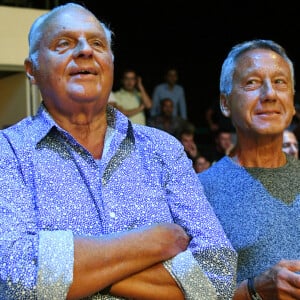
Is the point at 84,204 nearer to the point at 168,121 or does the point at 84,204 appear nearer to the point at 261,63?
the point at 261,63

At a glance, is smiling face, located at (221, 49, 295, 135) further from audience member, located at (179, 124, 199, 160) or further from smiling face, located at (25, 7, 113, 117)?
audience member, located at (179, 124, 199, 160)

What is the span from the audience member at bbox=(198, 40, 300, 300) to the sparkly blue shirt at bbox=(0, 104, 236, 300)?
15.3 inches

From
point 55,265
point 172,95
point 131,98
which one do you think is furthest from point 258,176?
point 172,95

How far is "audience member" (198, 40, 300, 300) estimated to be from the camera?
6.19ft

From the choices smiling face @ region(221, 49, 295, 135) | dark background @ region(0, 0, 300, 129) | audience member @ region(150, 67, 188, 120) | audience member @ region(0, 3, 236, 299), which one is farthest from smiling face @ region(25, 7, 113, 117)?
dark background @ region(0, 0, 300, 129)

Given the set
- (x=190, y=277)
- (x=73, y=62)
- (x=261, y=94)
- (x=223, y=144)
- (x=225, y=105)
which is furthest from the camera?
(x=223, y=144)

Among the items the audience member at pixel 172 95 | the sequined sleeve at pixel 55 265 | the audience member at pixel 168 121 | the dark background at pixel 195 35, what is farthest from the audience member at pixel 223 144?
the sequined sleeve at pixel 55 265

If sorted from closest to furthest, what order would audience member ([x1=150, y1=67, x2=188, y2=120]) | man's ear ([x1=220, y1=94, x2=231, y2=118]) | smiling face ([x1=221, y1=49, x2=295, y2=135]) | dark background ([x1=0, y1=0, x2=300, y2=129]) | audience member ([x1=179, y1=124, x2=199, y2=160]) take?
smiling face ([x1=221, y1=49, x2=295, y2=135]) → man's ear ([x1=220, y1=94, x2=231, y2=118]) → audience member ([x1=179, y1=124, x2=199, y2=160]) → audience member ([x1=150, y1=67, x2=188, y2=120]) → dark background ([x1=0, y1=0, x2=300, y2=129])

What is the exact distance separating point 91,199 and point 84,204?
2 centimetres

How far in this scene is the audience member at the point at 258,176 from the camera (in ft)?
6.19

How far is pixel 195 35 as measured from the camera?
905 cm

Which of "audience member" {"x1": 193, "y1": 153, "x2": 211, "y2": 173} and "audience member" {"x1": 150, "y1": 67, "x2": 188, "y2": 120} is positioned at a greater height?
"audience member" {"x1": 150, "y1": 67, "x2": 188, "y2": 120}

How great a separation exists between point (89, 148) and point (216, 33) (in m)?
7.64

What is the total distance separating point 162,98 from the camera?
6.86 m
